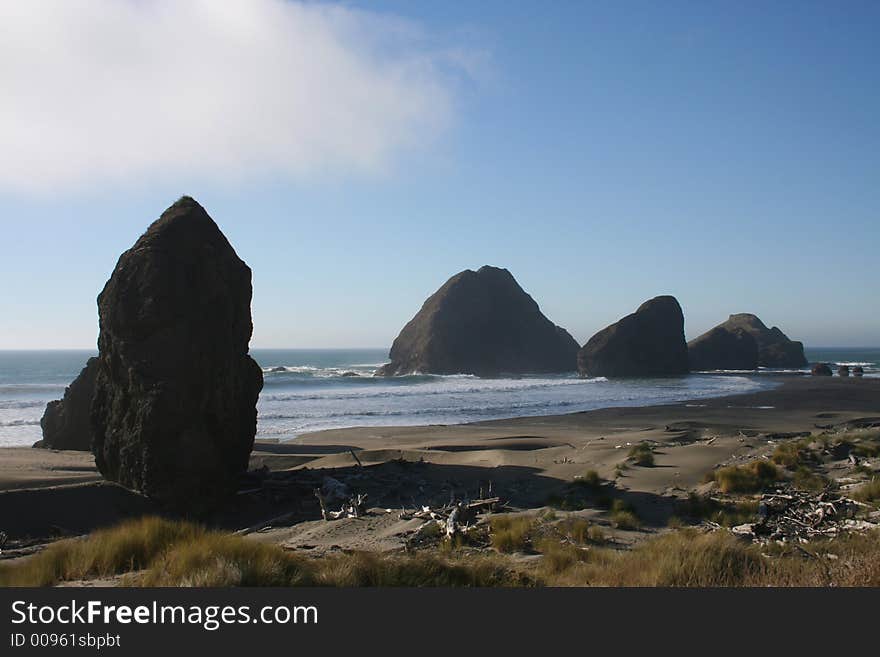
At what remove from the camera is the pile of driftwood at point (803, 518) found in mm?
8500

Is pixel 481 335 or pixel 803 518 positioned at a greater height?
pixel 481 335

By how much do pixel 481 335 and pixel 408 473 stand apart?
93.2 meters

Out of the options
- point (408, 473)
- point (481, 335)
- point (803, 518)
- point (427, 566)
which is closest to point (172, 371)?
point (408, 473)

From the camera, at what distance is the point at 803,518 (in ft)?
31.4

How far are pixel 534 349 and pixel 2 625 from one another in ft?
367

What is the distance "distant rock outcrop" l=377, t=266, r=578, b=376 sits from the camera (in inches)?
4026

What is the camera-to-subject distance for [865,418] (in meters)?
28.0

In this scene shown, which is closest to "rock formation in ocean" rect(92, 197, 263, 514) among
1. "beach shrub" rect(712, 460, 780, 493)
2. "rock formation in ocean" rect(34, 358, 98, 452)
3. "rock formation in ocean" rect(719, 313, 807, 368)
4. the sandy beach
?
the sandy beach

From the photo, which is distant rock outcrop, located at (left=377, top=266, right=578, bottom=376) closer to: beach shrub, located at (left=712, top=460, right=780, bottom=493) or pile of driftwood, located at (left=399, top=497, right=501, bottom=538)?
beach shrub, located at (left=712, top=460, right=780, bottom=493)

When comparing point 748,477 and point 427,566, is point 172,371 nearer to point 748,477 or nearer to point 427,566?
point 427,566

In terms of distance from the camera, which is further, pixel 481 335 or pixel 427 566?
pixel 481 335

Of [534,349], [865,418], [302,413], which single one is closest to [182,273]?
[302,413]

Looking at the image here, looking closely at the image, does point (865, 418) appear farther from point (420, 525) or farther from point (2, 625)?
point (2, 625)

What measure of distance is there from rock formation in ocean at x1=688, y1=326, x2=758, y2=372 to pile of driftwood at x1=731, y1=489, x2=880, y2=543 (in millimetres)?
93262
